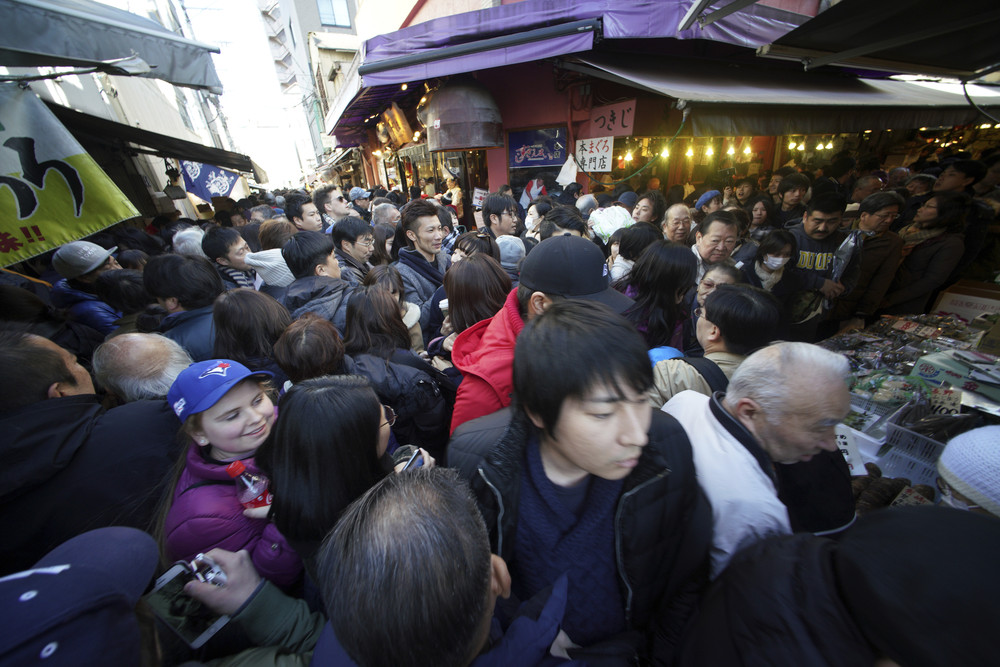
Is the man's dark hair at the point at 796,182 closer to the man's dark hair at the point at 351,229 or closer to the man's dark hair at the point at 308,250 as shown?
the man's dark hair at the point at 351,229

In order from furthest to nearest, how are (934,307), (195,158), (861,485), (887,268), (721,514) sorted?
(195,158), (934,307), (887,268), (861,485), (721,514)

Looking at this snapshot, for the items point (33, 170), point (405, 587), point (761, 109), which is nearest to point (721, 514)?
point (405, 587)

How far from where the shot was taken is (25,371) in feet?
4.95

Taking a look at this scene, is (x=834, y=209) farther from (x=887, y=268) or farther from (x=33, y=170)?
(x=33, y=170)

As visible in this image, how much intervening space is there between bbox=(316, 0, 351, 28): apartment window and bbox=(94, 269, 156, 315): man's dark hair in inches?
1254

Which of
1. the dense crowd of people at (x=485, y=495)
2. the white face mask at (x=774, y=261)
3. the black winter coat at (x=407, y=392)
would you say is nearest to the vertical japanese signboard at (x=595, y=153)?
the white face mask at (x=774, y=261)

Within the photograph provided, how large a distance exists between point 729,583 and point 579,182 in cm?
721

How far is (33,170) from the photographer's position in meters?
2.41

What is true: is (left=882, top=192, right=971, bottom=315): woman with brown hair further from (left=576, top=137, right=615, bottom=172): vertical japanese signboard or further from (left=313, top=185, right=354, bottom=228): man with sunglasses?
(left=313, top=185, right=354, bottom=228): man with sunglasses

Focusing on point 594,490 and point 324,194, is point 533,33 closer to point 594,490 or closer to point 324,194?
point 324,194

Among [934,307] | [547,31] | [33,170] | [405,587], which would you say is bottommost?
[934,307]

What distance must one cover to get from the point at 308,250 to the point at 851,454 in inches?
160

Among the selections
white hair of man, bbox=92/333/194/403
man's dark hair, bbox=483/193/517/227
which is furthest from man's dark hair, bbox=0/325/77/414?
man's dark hair, bbox=483/193/517/227

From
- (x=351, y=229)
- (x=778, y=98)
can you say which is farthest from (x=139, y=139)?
(x=778, y=98)
